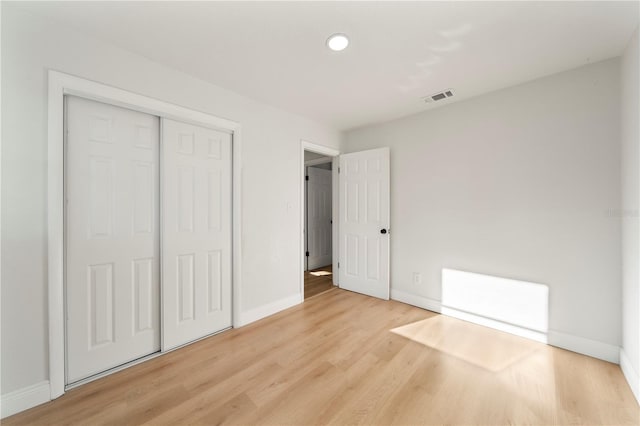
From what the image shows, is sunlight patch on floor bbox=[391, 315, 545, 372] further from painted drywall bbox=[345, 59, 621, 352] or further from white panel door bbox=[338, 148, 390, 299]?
white panel door bbox=[338, 148, 390, 299]

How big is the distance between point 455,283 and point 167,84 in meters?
3.59

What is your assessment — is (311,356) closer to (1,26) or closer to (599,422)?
(599,422)

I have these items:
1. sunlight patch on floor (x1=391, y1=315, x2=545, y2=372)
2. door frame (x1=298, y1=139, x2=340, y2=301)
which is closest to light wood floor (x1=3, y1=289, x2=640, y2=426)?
sunlight patch on floor (x1=391, y1=315, x2=545, y2=372)

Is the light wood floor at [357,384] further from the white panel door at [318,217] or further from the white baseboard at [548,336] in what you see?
the white panel door at [318,217]

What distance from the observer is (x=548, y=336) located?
2307 mm

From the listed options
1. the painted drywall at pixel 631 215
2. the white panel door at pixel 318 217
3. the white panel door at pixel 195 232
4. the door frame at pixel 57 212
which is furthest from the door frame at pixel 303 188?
the painted drywall at pixel 631 215

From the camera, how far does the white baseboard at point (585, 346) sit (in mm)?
2025

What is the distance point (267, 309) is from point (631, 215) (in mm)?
3292

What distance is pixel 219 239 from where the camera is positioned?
259cm


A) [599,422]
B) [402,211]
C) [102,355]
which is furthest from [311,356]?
[402,211]

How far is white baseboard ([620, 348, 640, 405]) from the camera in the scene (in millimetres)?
1640

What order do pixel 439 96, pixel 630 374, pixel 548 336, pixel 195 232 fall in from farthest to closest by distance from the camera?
1. pixel 439 96
2. pixel 195 232
3. pixel 548 336
4. pixel 630 374

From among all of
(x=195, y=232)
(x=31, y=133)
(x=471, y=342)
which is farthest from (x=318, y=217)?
(x=31, y=133)

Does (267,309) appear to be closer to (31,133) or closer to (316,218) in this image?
(31,133)
